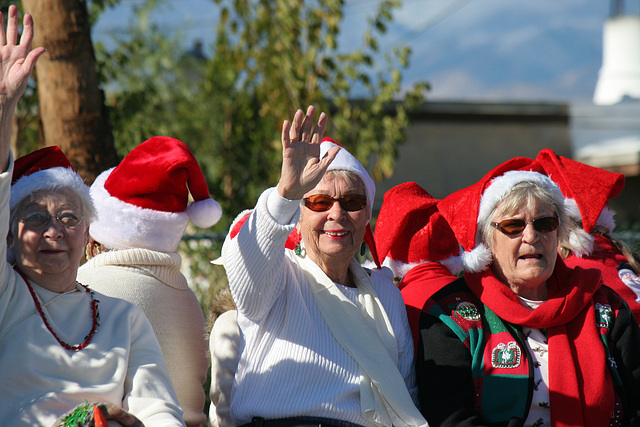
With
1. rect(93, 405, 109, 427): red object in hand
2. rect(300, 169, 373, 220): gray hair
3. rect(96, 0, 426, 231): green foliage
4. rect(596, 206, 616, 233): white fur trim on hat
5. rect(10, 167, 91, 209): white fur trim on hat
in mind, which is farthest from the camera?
rect(96, 0, 426, 231): green foliage

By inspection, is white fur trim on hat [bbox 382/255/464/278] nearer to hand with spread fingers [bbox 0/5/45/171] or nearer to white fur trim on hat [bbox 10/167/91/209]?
white fur trim on hat [bbox 10/167/91/209]

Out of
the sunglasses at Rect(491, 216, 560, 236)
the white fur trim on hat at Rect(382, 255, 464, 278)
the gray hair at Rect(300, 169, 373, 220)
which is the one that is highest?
the gray hair at Rect(300, 169, 373, 220)

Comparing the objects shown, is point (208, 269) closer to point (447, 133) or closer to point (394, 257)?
point (394, 257)

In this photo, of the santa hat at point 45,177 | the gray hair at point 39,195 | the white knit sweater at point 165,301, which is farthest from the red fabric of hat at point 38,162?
the white knit sweater at point 165,301

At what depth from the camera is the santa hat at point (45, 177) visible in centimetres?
295

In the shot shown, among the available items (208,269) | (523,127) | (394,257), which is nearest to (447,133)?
(523,127)

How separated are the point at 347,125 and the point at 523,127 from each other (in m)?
8.39

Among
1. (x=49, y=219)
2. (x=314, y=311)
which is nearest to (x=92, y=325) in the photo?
(x=49, y=219)

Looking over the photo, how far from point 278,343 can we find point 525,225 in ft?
4.25

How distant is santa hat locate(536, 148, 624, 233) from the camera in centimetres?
405

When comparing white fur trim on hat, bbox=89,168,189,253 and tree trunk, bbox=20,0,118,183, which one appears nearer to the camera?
white fur trim on hat, bbox=89,168,189,253

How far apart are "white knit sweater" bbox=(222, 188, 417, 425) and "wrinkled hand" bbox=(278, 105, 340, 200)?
4.2 inches

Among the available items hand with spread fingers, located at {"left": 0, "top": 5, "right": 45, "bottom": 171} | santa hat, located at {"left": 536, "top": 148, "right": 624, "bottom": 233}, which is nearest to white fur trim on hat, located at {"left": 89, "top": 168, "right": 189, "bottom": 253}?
hand with spread fingers, located at {"left": 0, "top": 5, "right": 45, "bottom": 171}

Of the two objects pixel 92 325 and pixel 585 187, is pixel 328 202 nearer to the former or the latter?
pixel 92 325
